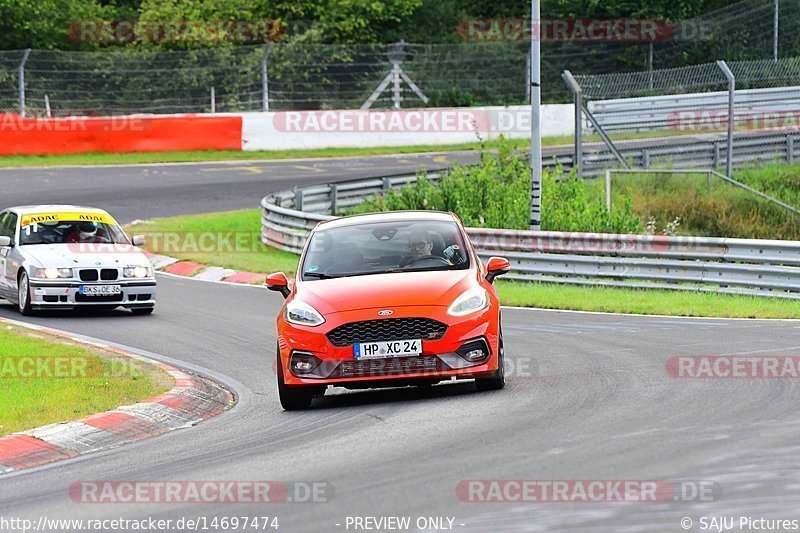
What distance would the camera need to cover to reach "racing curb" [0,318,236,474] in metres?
9.77

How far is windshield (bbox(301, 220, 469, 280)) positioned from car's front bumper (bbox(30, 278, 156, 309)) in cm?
702

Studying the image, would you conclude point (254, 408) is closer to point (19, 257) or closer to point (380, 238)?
point (380, 238)

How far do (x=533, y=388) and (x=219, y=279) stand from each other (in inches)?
557

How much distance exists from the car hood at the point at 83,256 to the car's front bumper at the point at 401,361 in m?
8.48

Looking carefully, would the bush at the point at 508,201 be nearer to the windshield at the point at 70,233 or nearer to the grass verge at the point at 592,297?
the grass verge at the point at 592,297

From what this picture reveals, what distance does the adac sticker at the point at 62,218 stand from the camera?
20.0m

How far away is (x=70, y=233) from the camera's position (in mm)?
19859

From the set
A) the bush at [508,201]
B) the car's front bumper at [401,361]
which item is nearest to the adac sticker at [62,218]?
the bush at [508,201]

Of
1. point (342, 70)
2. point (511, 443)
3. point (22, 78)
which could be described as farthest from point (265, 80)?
point (511, 443)

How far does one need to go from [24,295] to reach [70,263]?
864 millimetres

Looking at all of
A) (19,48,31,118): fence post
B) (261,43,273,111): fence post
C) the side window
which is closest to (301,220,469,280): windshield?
the side window

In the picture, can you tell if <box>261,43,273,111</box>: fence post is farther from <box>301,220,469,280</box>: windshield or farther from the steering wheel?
the steering wheel

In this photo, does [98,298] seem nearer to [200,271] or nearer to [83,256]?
[83,256]

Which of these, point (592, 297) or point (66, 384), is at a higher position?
point (66, 384)
